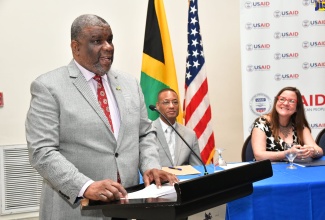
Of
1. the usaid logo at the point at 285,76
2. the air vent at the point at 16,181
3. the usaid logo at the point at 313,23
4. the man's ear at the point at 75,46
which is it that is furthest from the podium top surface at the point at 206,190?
the usaid logo at the point at 313,23

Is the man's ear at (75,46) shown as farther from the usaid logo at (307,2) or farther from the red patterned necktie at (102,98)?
the usaid logo at (307,2)

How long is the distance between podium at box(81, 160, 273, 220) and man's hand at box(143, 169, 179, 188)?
0.17 metres

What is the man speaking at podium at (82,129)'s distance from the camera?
1571 mm

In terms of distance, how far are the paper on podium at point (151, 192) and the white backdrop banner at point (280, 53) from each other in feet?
11.5

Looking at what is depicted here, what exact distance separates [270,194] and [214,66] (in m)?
2.99

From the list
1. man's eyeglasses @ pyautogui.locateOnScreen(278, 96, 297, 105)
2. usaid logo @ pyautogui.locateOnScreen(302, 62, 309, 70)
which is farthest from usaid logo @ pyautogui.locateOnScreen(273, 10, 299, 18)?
man's eyeglasses @ pyautogui.locateOnScreen(278, 96, 297, 105)

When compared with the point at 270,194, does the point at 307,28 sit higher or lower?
higher

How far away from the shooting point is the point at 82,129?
1.63m

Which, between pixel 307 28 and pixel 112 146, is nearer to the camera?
pixel 112 146

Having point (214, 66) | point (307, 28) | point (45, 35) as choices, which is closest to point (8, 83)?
point (45, 35)

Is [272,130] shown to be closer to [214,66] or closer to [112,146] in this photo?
[214,66]

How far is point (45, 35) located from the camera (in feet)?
15.4

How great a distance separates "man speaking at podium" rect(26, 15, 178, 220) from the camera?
1.57 metres

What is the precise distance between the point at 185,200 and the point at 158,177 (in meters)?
0.40
